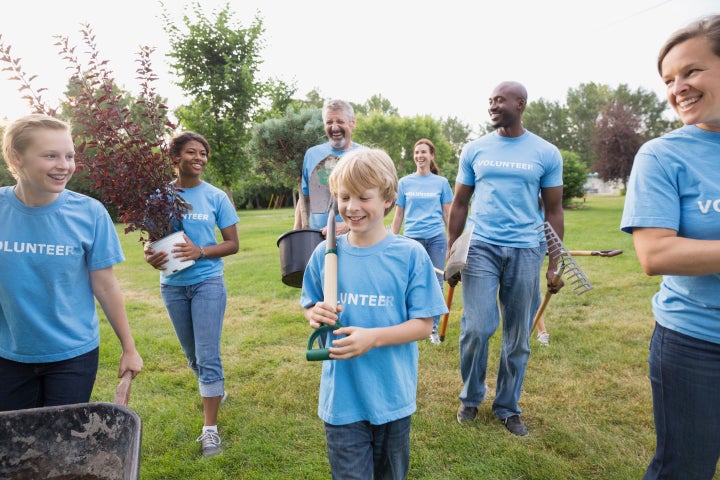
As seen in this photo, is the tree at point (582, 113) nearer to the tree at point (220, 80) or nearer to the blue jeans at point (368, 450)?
the tree at point (220, 80)

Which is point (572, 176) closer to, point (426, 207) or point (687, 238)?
point (426, 207)

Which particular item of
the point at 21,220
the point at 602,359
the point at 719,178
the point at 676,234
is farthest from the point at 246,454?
the point at 602,359

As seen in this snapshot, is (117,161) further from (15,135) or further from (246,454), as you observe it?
(246,454)

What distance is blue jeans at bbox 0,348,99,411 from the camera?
212 centimetres

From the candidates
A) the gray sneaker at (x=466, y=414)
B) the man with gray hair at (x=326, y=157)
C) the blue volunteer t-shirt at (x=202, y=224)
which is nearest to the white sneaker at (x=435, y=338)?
the gray sneaker at (x=466, y=414)

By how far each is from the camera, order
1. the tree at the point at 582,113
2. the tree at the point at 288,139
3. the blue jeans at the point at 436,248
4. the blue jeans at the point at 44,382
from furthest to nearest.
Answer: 1. the tree at the point at 582,113
2. the tree at the point at 288,139
3. the blue jeans at the point at 436,248
4. the blue jeans at the point at 44,382

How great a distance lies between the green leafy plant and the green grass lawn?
169 centimetres

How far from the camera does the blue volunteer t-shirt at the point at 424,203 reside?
6.14 metres

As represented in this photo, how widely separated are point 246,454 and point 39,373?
161 centimetres

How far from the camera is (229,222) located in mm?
3518

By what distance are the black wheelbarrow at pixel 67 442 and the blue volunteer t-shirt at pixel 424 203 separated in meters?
4.72

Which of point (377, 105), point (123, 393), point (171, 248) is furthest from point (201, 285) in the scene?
point (377, 105)

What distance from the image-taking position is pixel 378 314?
1.97 m

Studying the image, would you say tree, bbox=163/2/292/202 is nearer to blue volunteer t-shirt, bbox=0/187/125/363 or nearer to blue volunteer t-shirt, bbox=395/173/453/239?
blue volunteer t-shirt, bbox=395/173/453/239
